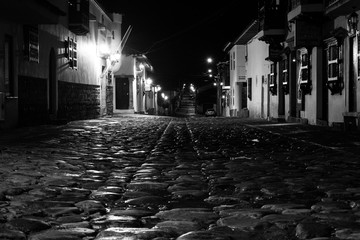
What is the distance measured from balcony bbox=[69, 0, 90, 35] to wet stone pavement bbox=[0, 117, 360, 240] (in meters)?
16.5

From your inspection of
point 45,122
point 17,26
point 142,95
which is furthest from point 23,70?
point 142,95

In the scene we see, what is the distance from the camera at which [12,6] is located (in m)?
15.8

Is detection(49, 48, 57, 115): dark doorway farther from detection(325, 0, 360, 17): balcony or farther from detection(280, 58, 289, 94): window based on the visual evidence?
detection(325, 0, 360, 17): balcony

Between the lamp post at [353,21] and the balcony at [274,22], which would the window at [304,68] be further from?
the lamp post at [353,21]

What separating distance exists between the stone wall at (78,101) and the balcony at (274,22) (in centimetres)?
1045

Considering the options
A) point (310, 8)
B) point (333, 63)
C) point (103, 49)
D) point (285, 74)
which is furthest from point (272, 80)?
point (103, 49)

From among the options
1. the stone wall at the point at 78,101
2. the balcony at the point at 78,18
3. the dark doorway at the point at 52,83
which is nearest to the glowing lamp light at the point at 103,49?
the stone wall at the point at 78,101

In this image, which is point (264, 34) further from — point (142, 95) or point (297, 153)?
point (142, 95)

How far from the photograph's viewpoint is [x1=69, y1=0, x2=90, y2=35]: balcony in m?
26.2

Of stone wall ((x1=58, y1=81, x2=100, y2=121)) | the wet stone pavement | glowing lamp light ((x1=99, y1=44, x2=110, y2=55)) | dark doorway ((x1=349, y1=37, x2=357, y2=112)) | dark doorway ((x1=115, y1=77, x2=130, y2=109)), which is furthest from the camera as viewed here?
dark doorway ((x1=115, y1=77, x2=130, y2=109))

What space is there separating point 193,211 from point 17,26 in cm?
1546

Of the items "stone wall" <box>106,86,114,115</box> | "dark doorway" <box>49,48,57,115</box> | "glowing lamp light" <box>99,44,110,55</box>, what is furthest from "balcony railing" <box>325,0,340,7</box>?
"stone wall" <box>106,86,114,115</box>

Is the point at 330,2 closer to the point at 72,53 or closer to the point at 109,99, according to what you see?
the point at 72,53

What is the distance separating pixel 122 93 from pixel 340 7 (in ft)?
98.7
